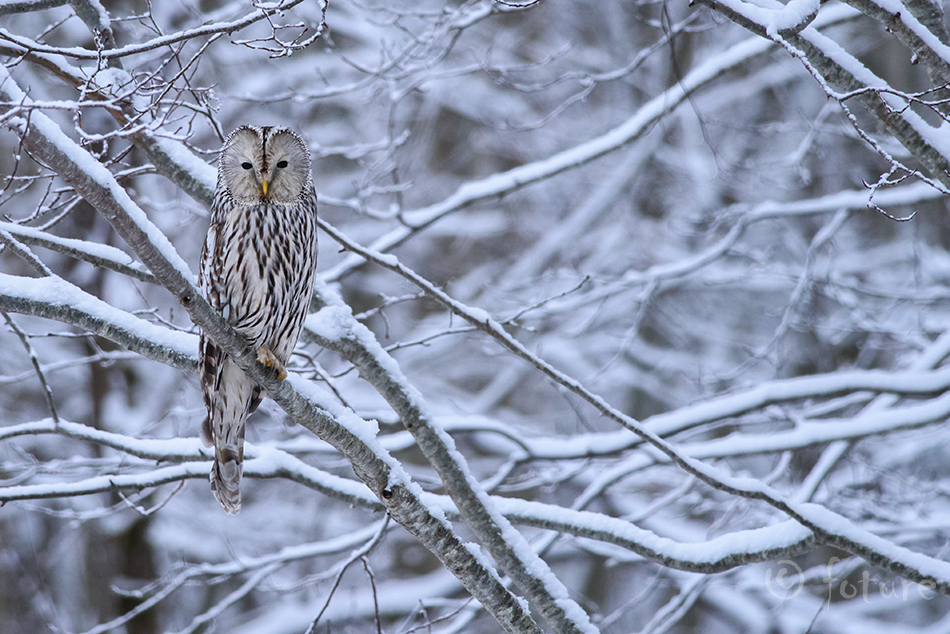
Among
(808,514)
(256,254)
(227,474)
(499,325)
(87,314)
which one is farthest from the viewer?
(227,474)

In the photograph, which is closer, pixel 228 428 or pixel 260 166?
pixel 260 166

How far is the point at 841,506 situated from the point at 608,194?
14.1 ft

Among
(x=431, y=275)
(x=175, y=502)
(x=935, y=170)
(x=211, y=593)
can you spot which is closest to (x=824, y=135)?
(x=431, y=275)

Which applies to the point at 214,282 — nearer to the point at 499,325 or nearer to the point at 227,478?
the point at 227,478

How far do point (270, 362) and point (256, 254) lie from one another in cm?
56

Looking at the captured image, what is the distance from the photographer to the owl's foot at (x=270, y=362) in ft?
8.93

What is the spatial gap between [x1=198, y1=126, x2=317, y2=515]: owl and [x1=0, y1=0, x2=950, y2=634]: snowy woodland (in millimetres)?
130

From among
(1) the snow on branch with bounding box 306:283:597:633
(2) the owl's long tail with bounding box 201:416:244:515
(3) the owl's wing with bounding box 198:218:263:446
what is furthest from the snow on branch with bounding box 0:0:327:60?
(2) the owl's long tail with bounding box 201:416:244:515

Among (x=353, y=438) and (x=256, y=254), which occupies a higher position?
(x=256, y=254)

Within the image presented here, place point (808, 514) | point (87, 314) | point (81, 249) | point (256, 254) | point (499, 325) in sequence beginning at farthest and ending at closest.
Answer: point (256, 254) → point (499, 325) → point (808, 514) → point (81, 249) → point (87, 314)

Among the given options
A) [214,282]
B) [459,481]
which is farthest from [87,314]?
[459,481]

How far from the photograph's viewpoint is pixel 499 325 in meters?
3.14

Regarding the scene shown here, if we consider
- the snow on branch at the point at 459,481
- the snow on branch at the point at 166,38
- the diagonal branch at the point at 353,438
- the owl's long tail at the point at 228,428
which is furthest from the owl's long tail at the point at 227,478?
the snow on branch at the point at 166,38

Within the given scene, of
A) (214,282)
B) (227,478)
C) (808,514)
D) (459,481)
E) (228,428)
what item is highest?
(214,282)
